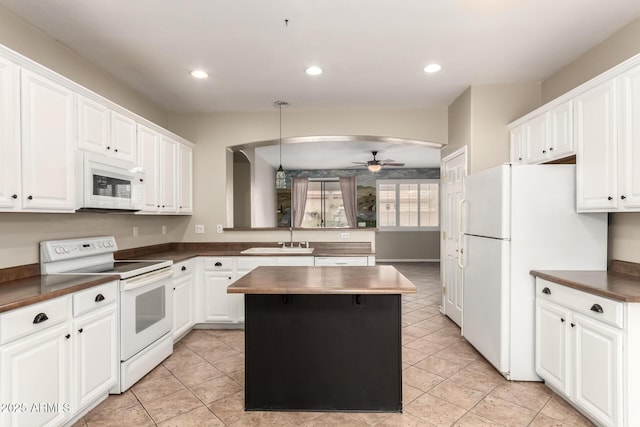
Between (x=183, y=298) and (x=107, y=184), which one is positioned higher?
(x=107, y=184)

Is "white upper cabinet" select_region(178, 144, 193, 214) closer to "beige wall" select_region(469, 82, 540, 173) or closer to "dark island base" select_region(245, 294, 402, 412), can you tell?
"dark island base" select_region(245, 294, 402, 412)

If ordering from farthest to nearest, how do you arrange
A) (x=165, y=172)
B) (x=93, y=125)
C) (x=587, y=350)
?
(x=165, y=172)
(x=93, y=125)
(x=587, y=350)

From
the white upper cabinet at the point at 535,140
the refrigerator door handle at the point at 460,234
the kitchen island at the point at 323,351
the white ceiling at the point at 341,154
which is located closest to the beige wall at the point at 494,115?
the white upper cabinet at the point at 535,140

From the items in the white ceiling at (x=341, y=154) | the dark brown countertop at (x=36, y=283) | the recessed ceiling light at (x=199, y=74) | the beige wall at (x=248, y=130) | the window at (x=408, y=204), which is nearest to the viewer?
the dark brown countertop at (x=36, y=283)

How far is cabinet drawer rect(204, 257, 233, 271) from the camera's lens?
4047mm

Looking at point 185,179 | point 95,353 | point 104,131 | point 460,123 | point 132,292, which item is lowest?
point 95,353

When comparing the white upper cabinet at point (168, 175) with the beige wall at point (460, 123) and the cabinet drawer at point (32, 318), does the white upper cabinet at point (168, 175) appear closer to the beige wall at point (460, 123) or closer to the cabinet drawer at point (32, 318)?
the cabinet drawer at point (32, 318)

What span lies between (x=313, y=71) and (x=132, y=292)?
2.44 meters

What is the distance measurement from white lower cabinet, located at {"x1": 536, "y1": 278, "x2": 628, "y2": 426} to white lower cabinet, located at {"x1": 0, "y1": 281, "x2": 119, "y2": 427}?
309 centimetres

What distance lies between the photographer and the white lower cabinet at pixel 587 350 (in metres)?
1.95

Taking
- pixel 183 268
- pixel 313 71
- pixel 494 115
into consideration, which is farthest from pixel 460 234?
pixel 183 268

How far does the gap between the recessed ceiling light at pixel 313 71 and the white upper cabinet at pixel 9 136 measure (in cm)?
213

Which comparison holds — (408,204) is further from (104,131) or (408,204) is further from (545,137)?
(104,131)

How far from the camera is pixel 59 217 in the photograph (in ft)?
9.07
